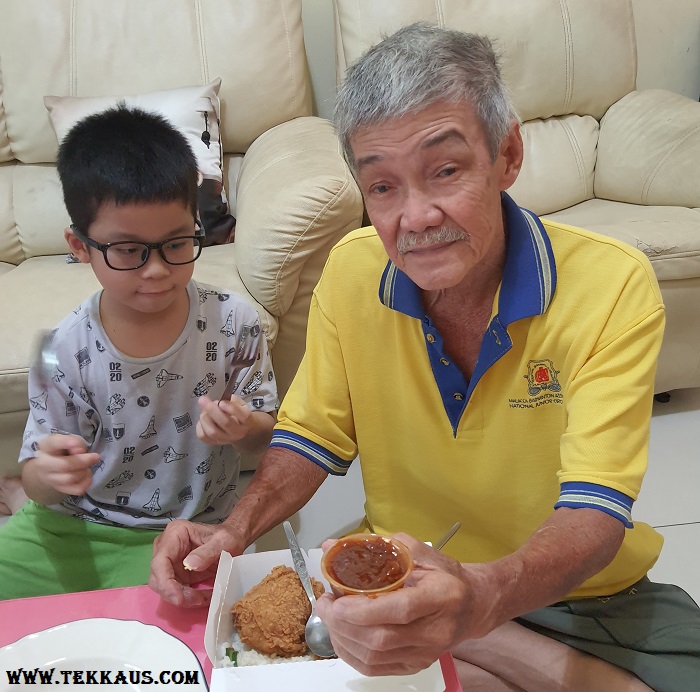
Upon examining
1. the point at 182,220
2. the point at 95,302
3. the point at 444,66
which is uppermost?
the point at 444,66

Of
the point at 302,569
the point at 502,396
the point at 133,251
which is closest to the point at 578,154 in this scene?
the point at 502,396

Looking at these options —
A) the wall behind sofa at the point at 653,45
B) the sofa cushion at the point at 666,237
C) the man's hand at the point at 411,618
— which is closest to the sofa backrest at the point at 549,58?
the wall behind sofa at the point at 653,45

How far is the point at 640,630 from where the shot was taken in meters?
1.10

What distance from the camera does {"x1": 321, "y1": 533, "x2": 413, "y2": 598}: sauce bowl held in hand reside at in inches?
28.3

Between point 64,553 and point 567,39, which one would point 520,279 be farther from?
point 567,39

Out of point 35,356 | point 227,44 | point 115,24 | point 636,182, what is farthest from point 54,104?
point 636,182

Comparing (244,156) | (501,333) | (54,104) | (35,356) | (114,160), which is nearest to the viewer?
(501,333)

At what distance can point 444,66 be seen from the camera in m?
0.96

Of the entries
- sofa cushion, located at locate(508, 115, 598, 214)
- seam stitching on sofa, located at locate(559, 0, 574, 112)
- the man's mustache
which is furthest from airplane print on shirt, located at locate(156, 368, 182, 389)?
seam stitching on sofa, located at locate(559, 0, 574, 112)

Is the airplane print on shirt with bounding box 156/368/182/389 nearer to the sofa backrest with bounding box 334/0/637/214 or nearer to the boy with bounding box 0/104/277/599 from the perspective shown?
the boy with bounding box 0/104/277/599

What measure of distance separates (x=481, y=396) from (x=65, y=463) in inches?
27.0

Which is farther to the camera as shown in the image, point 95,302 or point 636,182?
point 636,182

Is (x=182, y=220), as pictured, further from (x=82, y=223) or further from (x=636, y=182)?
(x=636, y=182)

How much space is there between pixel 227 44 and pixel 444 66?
190cm
